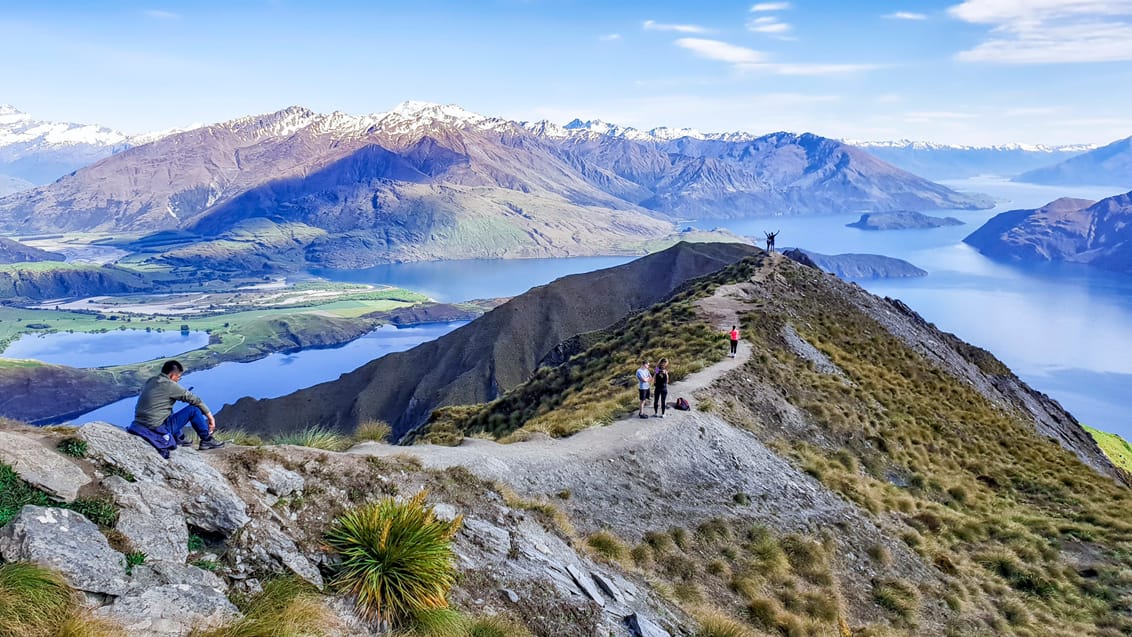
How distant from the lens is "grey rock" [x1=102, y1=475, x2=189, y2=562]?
9.02m

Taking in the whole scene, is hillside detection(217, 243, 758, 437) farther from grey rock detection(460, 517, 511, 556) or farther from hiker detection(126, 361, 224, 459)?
hiker detection(126, 361, 224, 459)

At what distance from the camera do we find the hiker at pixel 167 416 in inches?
426

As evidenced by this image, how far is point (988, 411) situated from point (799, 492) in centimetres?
2470

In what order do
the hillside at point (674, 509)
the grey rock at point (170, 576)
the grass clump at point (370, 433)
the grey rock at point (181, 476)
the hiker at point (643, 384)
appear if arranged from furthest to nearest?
the hiker at point (643, 384) < the grass clump at point (370, 433) < the grey rock at point (181, 476) < the hillside at point (674, 509) < the grey rock at point (170, 576)

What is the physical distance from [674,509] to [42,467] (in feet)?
48.1

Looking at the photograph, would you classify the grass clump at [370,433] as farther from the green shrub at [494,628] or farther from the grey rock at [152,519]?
the green shrub at [494,628]

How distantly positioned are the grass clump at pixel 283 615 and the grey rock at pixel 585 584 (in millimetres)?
5070

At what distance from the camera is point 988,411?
38.4m

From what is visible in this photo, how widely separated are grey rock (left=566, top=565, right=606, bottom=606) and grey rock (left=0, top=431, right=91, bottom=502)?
332 inches

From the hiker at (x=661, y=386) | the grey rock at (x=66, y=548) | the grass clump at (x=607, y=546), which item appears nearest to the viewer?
the grey rock at (x=66, y=548)

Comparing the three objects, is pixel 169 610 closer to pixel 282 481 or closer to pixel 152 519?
pixel 152 519

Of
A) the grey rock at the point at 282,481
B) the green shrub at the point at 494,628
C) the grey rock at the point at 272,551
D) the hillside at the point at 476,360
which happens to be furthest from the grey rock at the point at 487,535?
the hillside at the point at 476,360

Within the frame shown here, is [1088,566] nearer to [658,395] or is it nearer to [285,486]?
[658,395]

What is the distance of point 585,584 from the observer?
12516mm
